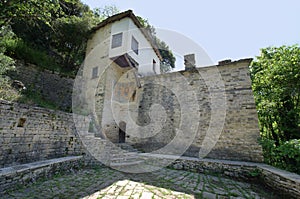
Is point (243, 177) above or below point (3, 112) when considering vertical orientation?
below

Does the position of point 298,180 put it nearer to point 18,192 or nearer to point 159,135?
point 159,135

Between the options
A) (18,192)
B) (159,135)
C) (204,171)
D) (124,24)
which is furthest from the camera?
(124,24)

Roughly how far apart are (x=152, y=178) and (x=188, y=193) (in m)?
1.27

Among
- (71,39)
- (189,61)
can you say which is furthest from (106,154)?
(71,39)

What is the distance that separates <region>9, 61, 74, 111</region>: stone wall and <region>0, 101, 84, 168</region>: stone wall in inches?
139

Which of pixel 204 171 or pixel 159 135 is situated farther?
pixel 159 135

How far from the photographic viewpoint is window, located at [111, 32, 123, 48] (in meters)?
9.22

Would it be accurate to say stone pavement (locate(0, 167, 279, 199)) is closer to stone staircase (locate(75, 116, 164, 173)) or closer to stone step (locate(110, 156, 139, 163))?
stone staircase (locate(75, 116, 164, 173))

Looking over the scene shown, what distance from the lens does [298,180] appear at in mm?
3055

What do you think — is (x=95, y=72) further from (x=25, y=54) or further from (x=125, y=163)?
(x=125, y=163)

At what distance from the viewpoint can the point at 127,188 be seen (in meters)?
3.31

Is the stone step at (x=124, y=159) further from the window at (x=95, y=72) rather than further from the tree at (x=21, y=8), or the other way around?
the tree at (x=21, y=8)

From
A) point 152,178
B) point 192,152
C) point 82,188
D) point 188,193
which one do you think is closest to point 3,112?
point 82,188

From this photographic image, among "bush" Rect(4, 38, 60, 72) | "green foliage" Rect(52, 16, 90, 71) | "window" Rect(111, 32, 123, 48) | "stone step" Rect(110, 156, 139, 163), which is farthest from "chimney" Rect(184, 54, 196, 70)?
"bush" Rect(4, 38, 60, 72)
